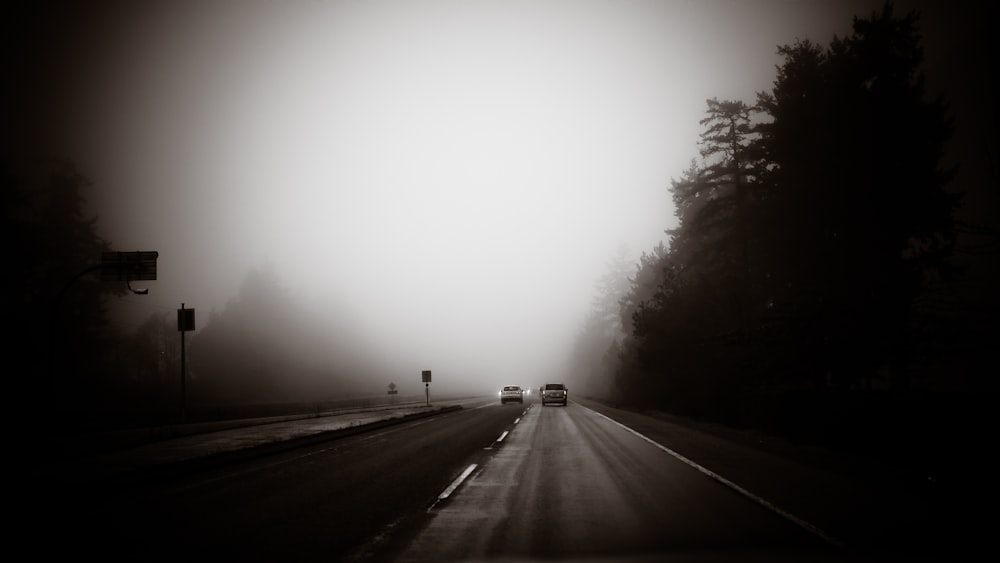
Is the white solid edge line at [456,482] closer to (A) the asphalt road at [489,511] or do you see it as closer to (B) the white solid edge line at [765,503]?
(A) the asphalt road at [489,511]

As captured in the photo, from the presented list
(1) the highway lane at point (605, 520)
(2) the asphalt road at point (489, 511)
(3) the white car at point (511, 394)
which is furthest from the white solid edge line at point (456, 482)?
(3) the white car at point (511, 394)

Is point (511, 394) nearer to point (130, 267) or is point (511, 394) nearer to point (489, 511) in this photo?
point (130, 267)

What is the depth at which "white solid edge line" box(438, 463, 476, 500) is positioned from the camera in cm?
968

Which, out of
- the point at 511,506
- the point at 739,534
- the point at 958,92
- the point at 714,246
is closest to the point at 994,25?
the point at 739,534

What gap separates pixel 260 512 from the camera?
8.48 m

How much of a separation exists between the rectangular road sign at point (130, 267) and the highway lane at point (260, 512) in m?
14.0

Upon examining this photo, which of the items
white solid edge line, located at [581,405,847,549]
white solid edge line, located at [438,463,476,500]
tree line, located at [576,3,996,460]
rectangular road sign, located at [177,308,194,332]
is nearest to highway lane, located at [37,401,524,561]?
white solid edge line, located at [438,463,476,500]

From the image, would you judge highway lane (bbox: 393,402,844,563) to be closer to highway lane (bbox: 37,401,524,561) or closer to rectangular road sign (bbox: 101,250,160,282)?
highway lane (bbox: 37,401,524,561)

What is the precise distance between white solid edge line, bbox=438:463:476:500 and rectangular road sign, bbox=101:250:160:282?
1826 cm

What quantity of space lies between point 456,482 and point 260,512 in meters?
3.73

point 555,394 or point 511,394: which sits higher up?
point 555,394

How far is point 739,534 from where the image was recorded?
6793 mm

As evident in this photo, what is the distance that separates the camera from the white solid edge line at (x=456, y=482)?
381 inches

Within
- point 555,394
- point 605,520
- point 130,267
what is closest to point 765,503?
point 605,520
